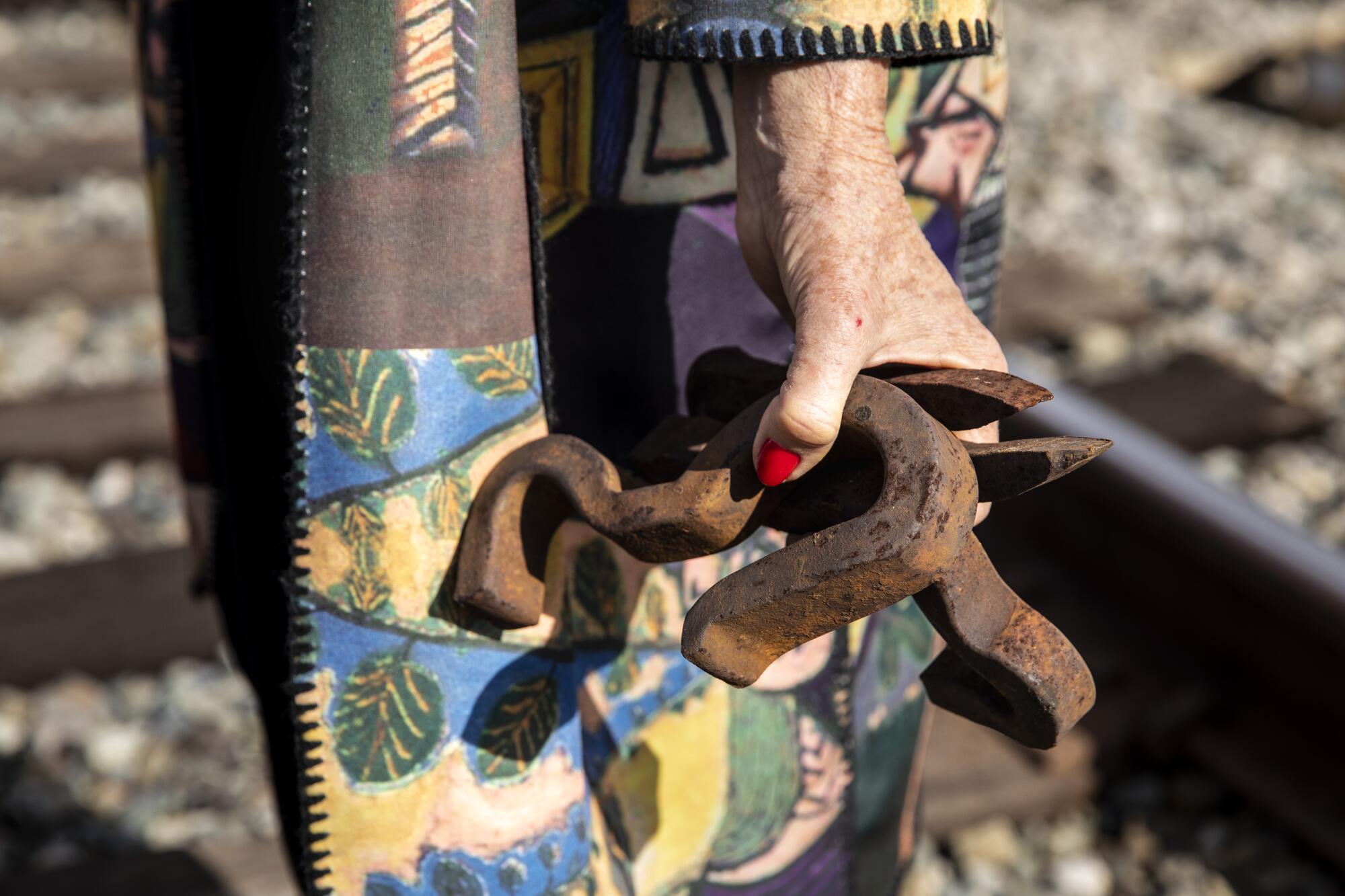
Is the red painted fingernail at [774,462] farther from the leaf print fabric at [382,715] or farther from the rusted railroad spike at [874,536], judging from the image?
the leaf print fabric at [382,715]

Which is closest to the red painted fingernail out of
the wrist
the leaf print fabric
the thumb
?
the thumb

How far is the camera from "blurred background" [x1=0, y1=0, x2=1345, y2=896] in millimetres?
2100

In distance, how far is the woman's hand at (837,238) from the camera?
0.72 meters

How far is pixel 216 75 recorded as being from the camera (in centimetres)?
105

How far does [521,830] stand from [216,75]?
1.98ft

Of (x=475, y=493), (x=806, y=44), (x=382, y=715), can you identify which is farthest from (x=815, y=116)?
(x=382, y=715)

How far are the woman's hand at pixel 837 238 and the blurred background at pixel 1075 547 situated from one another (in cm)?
145

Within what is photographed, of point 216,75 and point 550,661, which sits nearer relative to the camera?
point 550,661

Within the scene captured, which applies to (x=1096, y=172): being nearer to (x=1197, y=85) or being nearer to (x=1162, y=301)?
(x=1162, y=301)

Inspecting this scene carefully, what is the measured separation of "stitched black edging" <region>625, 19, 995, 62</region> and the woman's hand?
0.04 ft

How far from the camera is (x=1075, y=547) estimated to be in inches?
104

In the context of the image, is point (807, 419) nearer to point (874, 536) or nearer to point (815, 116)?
point (874, 536)

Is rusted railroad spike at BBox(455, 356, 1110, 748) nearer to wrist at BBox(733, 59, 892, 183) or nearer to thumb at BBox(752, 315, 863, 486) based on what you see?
thumb at BBox(752, 315, 863, 486)

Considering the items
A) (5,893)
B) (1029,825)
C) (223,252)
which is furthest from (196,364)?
(1029,825)
